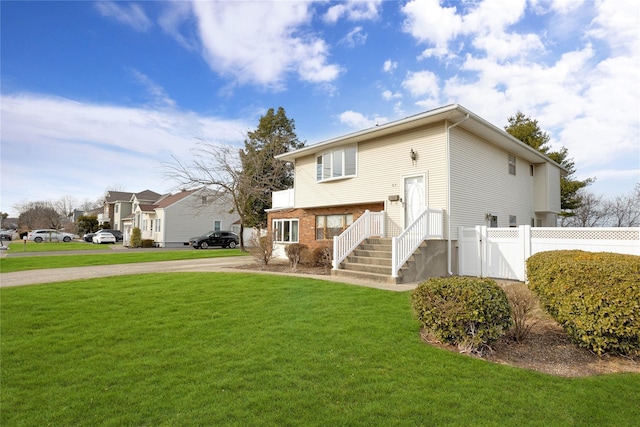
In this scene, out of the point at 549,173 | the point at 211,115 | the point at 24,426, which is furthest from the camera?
the point at 211,115

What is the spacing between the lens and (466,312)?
4.27 metres

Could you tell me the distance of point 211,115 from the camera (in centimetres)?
1864

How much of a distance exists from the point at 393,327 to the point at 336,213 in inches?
394

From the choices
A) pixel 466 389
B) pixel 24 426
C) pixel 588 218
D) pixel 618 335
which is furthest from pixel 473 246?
pixel 588 218

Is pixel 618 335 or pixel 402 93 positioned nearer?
pixel 618 335

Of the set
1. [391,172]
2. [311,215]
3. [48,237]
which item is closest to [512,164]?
[391,172]

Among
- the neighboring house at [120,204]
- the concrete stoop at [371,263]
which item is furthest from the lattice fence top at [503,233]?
the neighboring house at [120,204]

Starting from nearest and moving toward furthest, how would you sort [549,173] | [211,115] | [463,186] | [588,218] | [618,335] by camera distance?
[618,335], [463,186], [549,173], [211,115], [588,218]

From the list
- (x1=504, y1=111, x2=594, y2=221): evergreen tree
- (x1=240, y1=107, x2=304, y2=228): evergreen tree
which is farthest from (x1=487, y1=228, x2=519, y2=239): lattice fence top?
(x1=504, y1=111, x2=594, y2=221): evergreen tree

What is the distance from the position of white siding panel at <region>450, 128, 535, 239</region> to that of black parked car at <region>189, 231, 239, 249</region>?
22502 mm

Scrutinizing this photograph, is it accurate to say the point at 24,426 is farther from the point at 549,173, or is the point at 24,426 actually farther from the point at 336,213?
the point at 549,173

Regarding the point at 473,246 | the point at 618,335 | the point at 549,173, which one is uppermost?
the point at 549,173

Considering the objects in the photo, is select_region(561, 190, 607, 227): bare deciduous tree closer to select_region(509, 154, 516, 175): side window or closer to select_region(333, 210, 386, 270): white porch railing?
select_region(509, 154, 516, 175): side window

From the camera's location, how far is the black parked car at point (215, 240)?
28202mm
